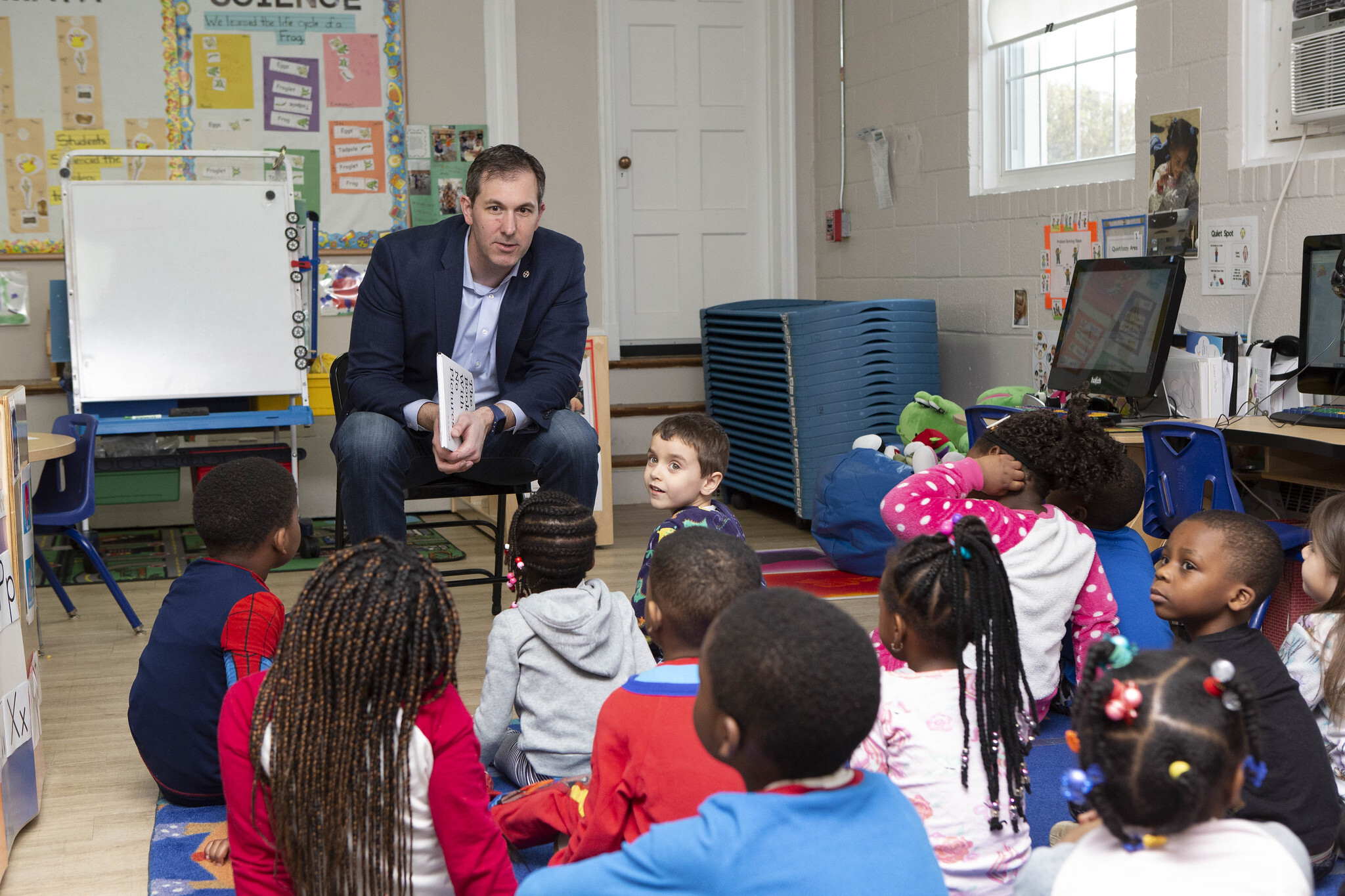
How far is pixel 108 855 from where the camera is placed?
1934 millimetres

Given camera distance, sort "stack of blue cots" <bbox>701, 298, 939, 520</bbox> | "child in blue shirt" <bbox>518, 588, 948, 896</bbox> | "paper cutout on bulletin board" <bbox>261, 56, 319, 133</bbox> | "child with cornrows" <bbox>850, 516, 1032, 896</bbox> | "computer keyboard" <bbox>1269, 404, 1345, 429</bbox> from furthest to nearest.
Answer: "paper cutout on bulletin board" <bbox>261, 56, 319, 133</bbox>, "stack of blue cots" <bbox>701, 298, 939, 520</bbox>, "computer keyboard" <bbox>1269, 404, 1345, 429</bbox>, "child with cornrows" <bbox>850, 516, 1032, 896</bbox>, "child in blue shirt" <bbox>518, 588, 948, 896</bbox>

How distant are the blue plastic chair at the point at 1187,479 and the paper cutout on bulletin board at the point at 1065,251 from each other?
1.17 meters

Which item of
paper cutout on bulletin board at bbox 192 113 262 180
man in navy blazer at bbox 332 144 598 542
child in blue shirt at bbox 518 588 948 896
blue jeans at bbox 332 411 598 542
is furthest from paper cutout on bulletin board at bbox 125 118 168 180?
child in blue shirt at bbox 518 588 948 896

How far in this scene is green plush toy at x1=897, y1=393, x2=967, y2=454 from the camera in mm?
3848

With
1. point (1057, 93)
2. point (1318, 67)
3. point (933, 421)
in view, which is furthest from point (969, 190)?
point (1318, 67)

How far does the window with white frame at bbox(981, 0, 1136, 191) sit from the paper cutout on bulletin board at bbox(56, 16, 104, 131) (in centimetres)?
337

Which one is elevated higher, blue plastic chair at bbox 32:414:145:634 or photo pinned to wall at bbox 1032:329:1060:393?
photo pinned to wall at bbox 1032:329:1060:393

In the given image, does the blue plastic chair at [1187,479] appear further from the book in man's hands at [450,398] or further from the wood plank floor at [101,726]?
the book in man's hands at [450,398]

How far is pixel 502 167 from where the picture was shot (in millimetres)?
2707

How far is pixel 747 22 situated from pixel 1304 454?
369 centimetres

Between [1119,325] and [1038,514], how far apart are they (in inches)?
49.0

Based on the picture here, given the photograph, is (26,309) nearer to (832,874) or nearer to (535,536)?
(535,536)

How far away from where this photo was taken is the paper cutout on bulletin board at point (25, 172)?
4.57 meters

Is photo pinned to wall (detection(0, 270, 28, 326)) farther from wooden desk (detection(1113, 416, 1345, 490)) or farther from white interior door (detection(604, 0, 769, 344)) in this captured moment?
wooden desk (detection(1113, 416, 1345, 490))
